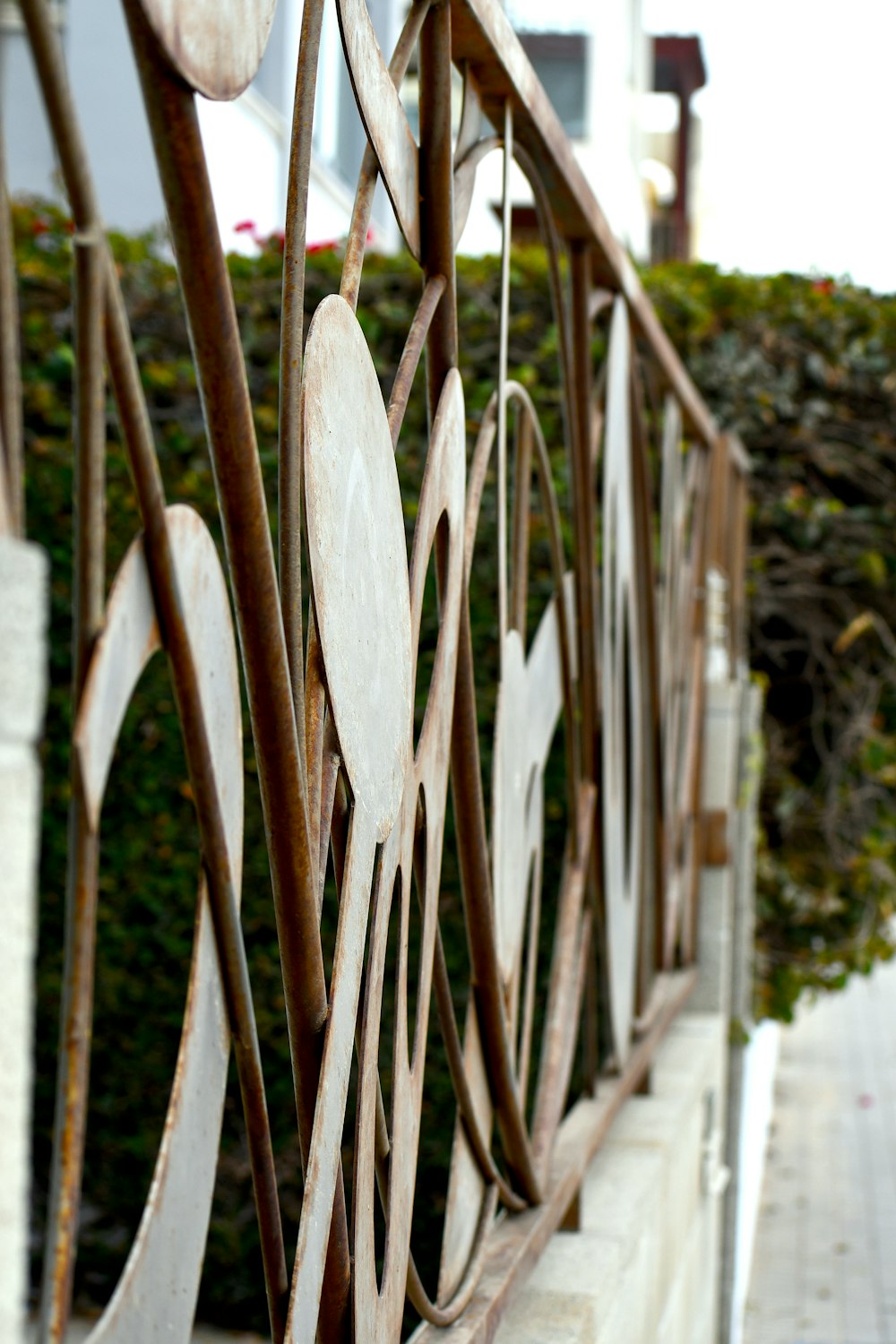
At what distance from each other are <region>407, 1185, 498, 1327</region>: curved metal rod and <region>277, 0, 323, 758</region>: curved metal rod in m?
0.56

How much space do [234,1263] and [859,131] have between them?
17.9 m

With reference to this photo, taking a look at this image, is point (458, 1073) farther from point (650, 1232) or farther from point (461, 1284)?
point (650, 1232)

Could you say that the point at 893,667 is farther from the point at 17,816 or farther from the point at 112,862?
the point at 17,816

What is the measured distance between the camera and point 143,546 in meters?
0.79

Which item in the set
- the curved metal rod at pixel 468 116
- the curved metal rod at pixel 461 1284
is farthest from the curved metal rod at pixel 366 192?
the curved metal rod at pixel 461 1284

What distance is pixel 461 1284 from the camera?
1.47 m

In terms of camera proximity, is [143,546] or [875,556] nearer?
[143,546]

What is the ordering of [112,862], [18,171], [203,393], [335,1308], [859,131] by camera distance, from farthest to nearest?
1. [859,131]
2. [18,171]
3. [112,862]
4. [335,1308]
5. [203,393]

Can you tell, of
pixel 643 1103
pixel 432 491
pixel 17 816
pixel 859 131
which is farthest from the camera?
pixel 859 131

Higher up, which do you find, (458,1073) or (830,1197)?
(458,1073)

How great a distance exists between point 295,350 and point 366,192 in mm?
208

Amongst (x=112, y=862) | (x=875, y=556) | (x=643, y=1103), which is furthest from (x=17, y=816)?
(x=875, y=556)

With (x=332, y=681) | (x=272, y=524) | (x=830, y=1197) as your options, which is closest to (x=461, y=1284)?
(x=332, y=681)

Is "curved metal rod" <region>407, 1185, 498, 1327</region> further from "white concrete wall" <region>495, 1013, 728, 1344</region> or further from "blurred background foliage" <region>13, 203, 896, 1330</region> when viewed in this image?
"blurred background foliage" <region>13, 203, 896, 1330</region>
